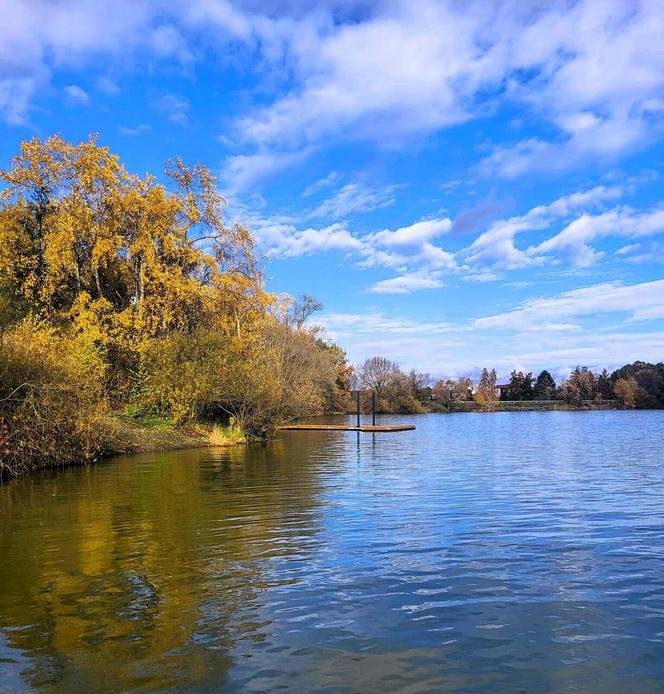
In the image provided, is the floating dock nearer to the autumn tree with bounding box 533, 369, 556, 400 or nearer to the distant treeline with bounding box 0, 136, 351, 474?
the distant treeline with bounding box 0, 136, 351, 474

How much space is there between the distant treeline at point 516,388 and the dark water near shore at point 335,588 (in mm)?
68587

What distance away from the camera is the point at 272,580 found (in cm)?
755

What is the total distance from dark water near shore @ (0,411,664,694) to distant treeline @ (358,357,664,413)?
68.6 m

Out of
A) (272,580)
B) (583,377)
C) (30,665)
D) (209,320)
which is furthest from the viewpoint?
(583,377)

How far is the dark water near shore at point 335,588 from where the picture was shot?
197 inches

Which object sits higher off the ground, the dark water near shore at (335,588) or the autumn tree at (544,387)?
the autumn tree at (544,387)

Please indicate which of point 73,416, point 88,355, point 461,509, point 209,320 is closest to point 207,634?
point 461,509

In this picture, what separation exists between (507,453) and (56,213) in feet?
82.5

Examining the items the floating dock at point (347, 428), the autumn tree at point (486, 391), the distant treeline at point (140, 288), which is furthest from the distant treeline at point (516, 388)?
the distant treeline at point (140, 288)

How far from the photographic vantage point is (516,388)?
4513 inches

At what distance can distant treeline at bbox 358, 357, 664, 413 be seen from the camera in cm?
8894

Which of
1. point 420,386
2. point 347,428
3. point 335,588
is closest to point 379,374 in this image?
point 420,386

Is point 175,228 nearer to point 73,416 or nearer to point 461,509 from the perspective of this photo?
point 73,416

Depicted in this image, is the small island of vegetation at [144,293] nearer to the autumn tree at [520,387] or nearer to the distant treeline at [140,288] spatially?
the distant treeline at [140,288]
